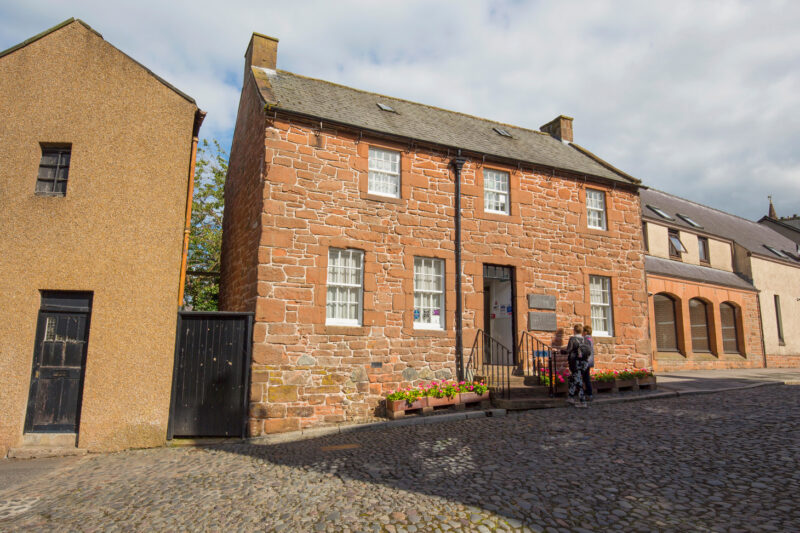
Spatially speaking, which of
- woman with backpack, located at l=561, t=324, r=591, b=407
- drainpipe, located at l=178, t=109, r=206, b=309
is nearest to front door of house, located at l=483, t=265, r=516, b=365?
woman with backpack, located at l=561, t=324, r=591, b=407

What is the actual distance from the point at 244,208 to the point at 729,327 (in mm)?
22090

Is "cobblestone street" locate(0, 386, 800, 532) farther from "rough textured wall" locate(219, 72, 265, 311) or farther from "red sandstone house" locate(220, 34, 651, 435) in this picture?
"rough textured wall" locate(219, 72, 265, 311)

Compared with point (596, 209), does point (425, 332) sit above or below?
below

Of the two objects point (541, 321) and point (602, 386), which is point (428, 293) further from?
point (602, 386)

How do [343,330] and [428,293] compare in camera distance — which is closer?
[343,330]

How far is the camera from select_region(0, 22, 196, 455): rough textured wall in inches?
319

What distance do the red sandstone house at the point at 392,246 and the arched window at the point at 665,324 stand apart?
6.41 m

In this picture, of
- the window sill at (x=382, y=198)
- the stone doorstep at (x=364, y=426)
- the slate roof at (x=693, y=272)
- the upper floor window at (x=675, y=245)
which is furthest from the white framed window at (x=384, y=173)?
the upper floor window at (x=675, y=245)

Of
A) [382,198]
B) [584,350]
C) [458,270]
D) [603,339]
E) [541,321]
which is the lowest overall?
[584,350]

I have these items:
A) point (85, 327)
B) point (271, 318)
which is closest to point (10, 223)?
point (85, 327)

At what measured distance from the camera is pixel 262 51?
12.9 meters

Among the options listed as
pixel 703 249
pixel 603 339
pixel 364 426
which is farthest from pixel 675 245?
pixel 364 426

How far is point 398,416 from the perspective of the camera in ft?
31.2

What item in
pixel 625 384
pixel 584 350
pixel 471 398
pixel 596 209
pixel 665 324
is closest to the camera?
pixel 471 398
